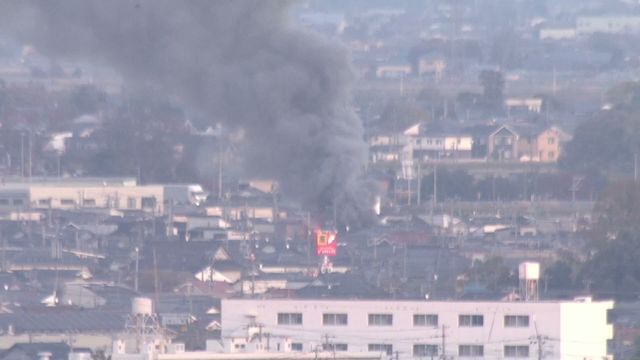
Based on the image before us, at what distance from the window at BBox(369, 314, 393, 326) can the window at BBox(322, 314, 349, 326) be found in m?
0.21

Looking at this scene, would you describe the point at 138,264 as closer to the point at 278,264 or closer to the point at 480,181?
the point at 278,264

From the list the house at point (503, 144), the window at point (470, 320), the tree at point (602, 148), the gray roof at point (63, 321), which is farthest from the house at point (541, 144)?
the window at point (470, 320)

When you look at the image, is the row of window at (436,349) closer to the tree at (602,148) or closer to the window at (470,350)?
the window at (470,350)

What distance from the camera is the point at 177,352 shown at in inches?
988

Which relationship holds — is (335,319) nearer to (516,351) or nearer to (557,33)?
(516,351)

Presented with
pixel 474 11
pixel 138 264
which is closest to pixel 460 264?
pixel 138 264

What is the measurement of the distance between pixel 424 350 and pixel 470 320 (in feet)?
1.50

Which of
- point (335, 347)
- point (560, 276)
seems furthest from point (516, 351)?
point (560, 276)

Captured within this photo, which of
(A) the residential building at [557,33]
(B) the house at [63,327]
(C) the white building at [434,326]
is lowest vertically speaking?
(C) the white building at [434,326]

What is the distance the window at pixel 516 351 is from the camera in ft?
90.2

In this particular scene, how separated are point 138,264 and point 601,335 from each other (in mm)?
12170

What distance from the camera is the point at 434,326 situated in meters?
27.9

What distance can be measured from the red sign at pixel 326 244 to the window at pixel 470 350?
34.5 ft

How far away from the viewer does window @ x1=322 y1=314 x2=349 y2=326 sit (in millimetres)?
28172
